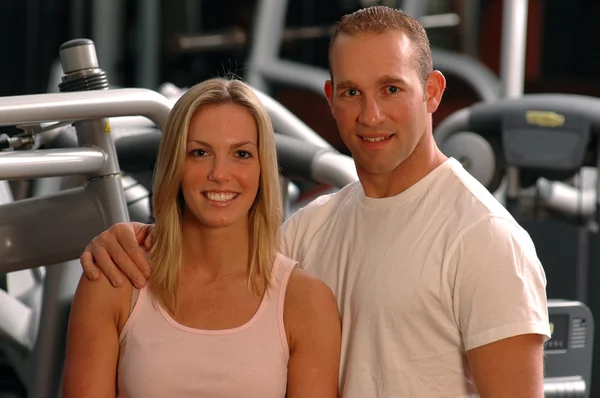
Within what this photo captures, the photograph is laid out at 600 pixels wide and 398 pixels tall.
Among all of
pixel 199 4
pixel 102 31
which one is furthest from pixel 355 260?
pixel 199 4

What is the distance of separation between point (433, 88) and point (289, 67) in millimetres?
2989

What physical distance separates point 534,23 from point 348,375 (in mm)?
6280

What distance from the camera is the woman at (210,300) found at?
167 cm

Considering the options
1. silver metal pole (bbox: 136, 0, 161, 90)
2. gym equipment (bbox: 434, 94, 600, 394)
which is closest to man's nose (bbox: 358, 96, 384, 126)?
gym equipment (bbox: 434, 94, 600, 394)

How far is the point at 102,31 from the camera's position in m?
6.30

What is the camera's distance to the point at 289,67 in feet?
15.5

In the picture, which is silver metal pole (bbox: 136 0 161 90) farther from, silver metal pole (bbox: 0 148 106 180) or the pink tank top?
the pink tank top

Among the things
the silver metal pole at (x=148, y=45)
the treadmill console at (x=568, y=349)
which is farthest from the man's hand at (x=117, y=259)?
the silver metal pole at (x=148, y=45)

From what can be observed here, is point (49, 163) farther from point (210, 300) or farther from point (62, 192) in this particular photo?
point (210, 300)

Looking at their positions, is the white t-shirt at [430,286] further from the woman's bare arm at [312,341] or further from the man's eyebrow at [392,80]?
the man's eyebrow at [392,80]

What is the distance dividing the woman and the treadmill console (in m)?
0.63

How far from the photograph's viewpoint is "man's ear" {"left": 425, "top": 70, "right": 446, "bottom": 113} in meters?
1.75

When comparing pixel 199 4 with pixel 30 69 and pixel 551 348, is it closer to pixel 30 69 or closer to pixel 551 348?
pixel 30 69

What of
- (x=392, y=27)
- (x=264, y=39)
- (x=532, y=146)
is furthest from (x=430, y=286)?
(x=264, y=39)
